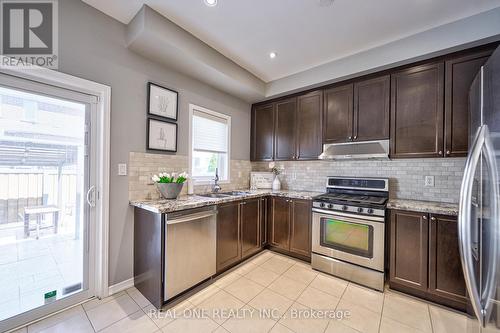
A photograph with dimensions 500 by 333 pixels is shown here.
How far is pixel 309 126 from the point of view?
10.6ft

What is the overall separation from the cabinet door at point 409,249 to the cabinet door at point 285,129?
5.69 ft

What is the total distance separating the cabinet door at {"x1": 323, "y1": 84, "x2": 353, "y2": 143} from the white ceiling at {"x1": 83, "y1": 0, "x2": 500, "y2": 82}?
1.64ft

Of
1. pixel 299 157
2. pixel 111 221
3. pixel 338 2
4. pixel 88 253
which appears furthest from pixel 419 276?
pixel 88 253

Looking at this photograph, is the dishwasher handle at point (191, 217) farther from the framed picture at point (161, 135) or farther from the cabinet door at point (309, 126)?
the cabinet door at point (309, 126)

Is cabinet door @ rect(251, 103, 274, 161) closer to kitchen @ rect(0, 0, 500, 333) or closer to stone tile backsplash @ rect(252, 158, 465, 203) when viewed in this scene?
stone tile backsplash @ rect(252, 158, 465, 203)

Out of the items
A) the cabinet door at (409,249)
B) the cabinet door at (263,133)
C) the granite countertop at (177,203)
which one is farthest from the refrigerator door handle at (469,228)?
the cabinet door at (263,133)

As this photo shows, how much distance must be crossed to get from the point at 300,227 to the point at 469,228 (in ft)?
6.08

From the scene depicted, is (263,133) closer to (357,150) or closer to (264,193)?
(264,193)

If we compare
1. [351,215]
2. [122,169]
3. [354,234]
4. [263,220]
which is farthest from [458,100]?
[122,169]

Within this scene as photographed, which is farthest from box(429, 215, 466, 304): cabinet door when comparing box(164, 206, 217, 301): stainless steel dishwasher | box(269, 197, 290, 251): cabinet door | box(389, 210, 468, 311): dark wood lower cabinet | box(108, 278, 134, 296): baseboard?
box(108, 278, 134, 296): baseboard

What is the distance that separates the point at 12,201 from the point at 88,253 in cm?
76

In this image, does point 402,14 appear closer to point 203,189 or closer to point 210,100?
point 210,100

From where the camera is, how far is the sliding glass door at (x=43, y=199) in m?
1.56

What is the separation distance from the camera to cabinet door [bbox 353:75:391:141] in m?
2.56
